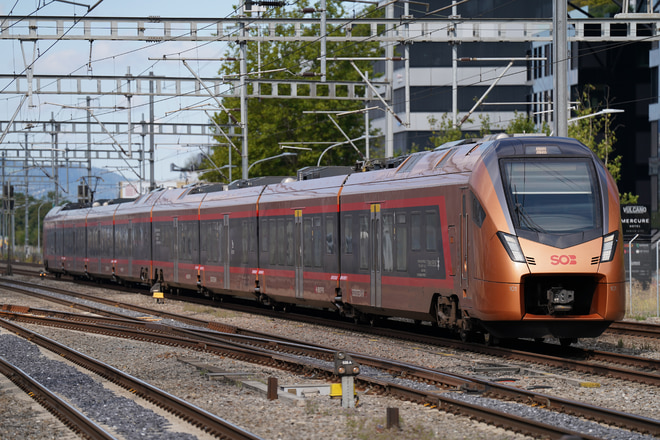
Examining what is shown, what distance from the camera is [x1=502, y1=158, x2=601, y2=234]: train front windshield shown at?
15.7m

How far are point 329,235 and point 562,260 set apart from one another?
8139 mm

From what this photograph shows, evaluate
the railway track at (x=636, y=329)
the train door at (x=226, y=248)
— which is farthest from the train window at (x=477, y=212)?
the train door at (x=226, y=248)

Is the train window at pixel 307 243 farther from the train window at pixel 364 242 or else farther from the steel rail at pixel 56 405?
the steel rail at pixel 56 405

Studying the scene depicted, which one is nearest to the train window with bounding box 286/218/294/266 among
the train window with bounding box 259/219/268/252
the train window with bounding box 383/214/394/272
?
the train window with bounding box 259/219/268/252

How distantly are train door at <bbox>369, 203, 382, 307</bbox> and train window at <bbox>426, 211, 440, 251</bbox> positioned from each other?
2189mm

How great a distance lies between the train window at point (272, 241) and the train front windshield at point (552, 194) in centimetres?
1065

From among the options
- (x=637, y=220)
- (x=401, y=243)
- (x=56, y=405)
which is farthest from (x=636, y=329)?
(x=56, y=405)

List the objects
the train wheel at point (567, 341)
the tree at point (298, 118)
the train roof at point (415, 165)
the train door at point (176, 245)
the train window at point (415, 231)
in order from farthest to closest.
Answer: the tree at point (298, 118), the train door at point (176, 245), the train window at point (415, 231), the train wheel at point (567, 341), the train roof at point (415, 165)

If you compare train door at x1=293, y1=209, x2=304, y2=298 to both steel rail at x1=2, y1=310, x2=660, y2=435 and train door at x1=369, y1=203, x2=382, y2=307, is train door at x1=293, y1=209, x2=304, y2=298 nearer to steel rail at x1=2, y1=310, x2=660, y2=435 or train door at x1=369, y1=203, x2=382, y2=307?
steel rail at x1=2, y1=310, x2=660, y2=435

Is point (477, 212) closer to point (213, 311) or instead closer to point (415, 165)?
point (415, 165)

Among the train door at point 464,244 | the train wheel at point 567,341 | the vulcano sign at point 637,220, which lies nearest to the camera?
the train door at point 464,244

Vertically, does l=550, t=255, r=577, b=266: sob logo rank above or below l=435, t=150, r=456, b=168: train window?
below

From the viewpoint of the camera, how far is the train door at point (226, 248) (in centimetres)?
2920

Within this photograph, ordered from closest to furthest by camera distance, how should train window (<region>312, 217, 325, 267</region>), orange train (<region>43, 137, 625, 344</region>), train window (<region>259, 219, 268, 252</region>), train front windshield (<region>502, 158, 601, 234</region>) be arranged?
orange train (<region>43, 137, 625, 344</region>)
train front windshield (<region>502, 158, 601, 234</region>)
train window (<region>312, 217, 325, 267</region>)
train window (<region>259, 219, 268, 252</region>)
